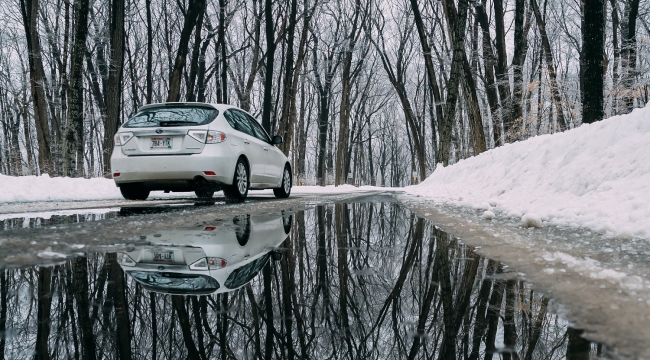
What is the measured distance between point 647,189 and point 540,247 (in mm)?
1414

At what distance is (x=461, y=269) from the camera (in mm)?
2645

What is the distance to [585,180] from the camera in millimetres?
4840

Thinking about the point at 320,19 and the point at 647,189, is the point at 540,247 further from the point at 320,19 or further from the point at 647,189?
the point at 320,19

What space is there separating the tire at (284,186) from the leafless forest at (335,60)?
240 inches

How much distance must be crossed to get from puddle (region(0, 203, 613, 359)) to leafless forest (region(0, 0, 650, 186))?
27.1ft

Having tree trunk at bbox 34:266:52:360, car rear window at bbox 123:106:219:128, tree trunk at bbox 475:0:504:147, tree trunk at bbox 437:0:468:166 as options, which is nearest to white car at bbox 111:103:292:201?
car rear window at bbox 123:106:219:128

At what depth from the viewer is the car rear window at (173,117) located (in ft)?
23.7

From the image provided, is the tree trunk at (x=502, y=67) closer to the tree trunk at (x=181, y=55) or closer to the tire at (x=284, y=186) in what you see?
the tire at (x=284, y=186)

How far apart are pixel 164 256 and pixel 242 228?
1518 mm

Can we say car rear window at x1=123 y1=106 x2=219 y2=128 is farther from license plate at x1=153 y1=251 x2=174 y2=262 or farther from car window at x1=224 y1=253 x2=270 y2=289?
car window at x1=224 y1=253 x2=270 y2=289

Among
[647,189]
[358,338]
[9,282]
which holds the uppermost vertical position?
[647,189]

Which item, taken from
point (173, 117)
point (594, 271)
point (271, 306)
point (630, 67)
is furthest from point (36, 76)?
point (630, 67)

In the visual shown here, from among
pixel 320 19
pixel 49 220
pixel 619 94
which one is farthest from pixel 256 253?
pixel 320 19

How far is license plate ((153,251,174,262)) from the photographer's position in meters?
2.59
